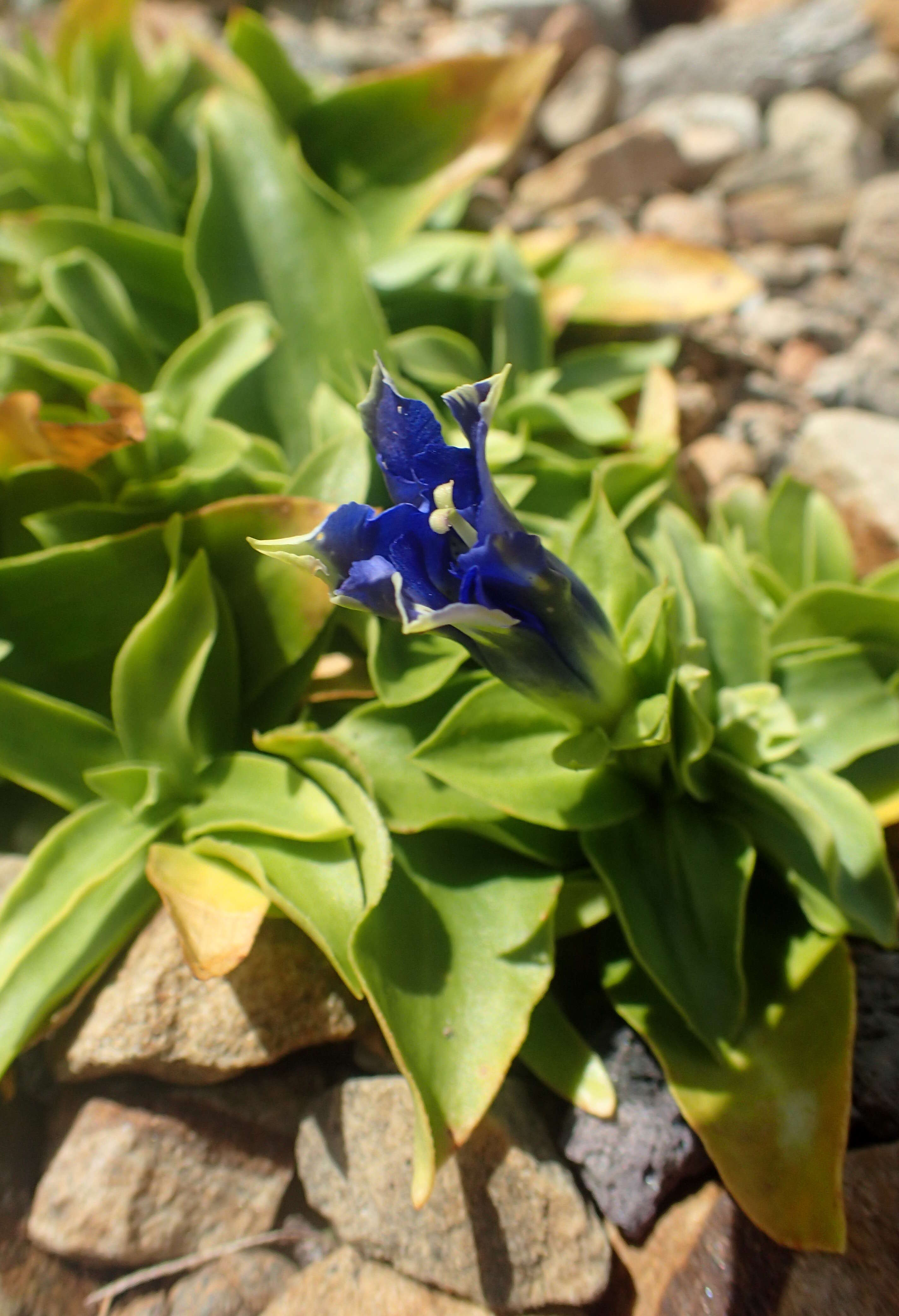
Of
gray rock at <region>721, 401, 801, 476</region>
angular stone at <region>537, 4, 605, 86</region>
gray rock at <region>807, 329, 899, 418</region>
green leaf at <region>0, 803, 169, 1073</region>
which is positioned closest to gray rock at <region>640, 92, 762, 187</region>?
angular stone at <region>537, 4, 605, 86</region>

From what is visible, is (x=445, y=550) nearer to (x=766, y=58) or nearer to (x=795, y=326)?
(x=795, y=326)

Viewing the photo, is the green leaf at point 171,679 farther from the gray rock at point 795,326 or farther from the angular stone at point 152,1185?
the gray rock at point 795,326

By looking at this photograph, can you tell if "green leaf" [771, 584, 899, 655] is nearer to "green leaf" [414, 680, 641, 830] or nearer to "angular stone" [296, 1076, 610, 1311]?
"green leaf" [414, 680, 641, 830]

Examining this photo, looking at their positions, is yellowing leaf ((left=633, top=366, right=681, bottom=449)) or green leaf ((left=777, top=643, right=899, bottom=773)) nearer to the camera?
green leaf ((left=777, top=643, right=899, bottom=773))

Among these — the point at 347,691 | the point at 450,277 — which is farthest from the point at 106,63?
the point at 347,691

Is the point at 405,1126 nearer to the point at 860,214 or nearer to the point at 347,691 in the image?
the point at 347,691

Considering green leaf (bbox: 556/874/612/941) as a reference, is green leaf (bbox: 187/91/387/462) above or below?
above

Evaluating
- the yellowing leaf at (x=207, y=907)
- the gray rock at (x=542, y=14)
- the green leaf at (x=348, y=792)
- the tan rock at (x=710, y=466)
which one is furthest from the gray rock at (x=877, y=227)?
the yellowing leaf at (x=207, y=907)
